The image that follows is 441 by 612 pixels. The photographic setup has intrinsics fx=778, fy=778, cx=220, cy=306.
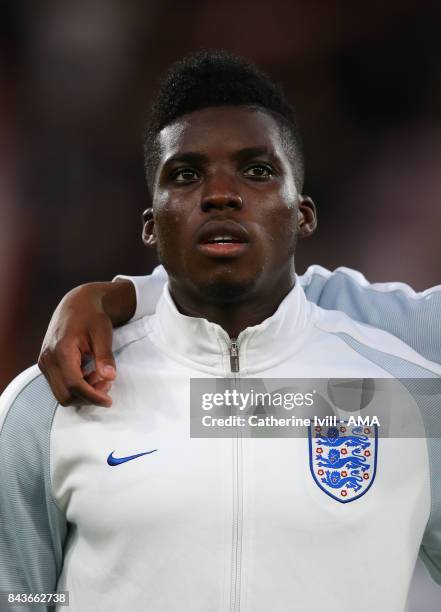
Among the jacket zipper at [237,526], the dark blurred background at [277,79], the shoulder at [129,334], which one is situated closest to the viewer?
the jacket zipper at [237,526]

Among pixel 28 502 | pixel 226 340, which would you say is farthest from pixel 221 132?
pixel 28 502

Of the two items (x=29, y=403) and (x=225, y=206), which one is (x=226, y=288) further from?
(x=29, y=403)

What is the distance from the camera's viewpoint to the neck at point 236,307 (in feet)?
4.78

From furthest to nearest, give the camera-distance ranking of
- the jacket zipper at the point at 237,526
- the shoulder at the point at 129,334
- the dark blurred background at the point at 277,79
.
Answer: the dark blurred background at the point at 277,79 < the shoulder at the point at 129,334 < the jacket zipper at the point at 237,526

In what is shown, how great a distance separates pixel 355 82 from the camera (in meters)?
3.57

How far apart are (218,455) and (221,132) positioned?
58 centimetres

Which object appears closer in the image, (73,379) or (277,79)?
(73,379)

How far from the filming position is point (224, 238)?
136cm

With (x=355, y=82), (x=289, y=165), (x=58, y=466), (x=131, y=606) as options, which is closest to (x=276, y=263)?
(x=289, y=165)

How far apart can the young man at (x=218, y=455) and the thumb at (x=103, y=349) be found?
8 cm

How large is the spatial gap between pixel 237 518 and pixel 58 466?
0.33m

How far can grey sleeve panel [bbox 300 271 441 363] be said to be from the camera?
147cm

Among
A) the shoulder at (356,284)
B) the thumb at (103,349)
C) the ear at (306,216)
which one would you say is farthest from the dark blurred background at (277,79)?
the thumb at (103,349)

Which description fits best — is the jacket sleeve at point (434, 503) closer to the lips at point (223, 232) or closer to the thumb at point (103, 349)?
the lips at point (223, 232)
